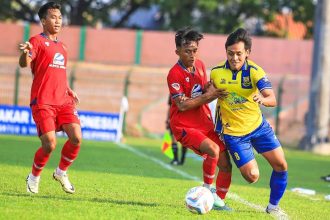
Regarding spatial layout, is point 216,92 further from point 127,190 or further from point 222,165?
point 127,190

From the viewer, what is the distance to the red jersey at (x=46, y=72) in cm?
1057

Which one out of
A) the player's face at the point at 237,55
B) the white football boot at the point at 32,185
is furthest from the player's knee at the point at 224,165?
the white football boot at the point at 32,185

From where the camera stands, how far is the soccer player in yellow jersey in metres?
9.87

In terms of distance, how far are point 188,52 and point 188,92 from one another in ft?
1.52

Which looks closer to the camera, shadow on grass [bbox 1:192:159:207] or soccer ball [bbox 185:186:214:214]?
soccer ball [bbox 185:186:214:214]

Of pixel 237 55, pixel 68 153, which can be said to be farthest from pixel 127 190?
pixel 237 55

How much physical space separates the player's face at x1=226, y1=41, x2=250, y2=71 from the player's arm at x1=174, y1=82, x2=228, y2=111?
1.03 feet

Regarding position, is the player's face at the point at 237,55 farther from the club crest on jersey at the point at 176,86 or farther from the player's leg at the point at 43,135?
the player's leg at the point at 43,135

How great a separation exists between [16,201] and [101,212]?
1041 millimetres

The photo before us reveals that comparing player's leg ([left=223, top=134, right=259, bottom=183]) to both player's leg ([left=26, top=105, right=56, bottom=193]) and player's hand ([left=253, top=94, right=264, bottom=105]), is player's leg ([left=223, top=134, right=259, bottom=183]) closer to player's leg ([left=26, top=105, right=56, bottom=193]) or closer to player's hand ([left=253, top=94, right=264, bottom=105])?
player's hand ([left=253, top=94, right=264, bottom=105])

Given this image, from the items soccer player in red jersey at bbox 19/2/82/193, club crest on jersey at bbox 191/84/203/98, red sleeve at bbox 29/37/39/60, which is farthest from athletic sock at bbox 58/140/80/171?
club crest on jersey at bbox 191/84/203/98

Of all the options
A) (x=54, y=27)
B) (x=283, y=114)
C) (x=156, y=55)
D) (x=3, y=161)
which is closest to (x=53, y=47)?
(x=54, y=27)

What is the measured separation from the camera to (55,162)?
1639cm

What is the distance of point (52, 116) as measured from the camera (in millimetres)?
10578
